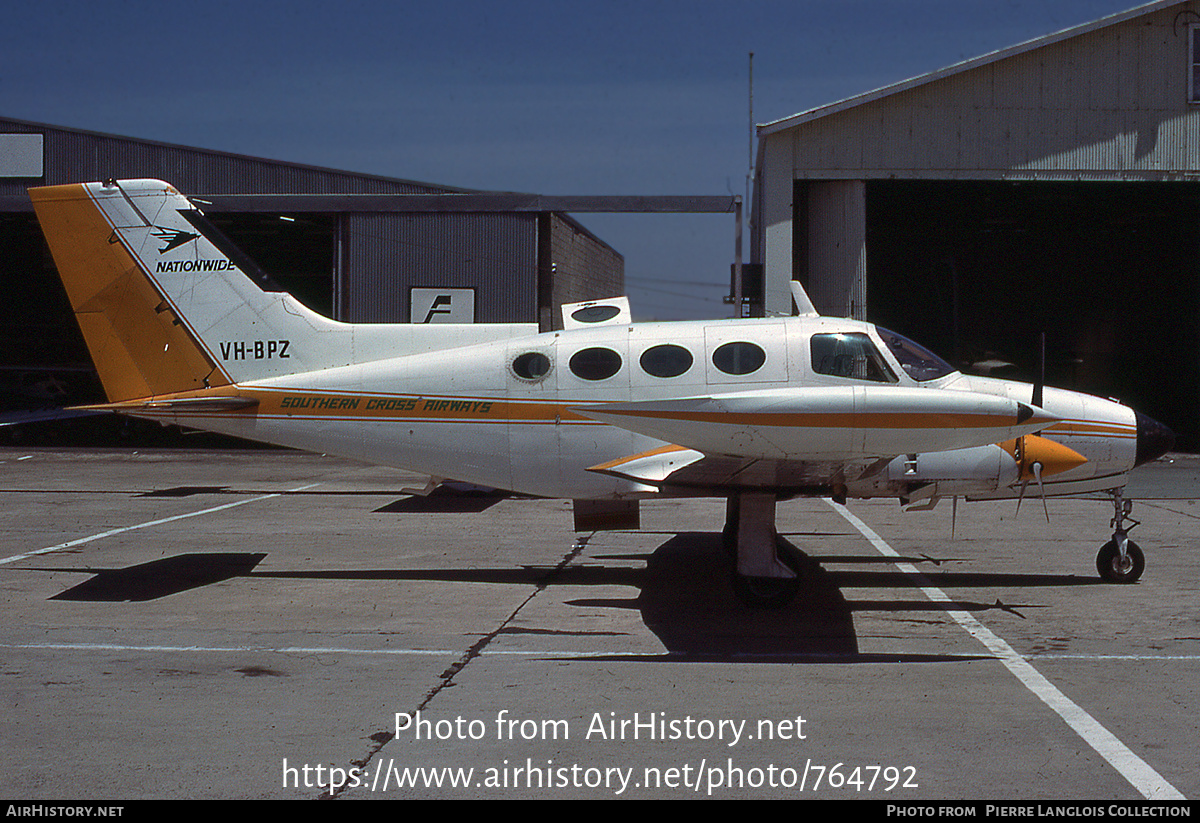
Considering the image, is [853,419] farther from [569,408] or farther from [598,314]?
[598,314]

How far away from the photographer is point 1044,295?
3912 cm

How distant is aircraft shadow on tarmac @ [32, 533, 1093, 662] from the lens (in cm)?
745

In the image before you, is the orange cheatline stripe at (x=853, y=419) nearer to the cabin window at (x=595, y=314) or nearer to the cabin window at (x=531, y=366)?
the cabin window at (x=531, y=366)

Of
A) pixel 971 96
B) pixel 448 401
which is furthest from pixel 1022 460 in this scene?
pixel 971 96

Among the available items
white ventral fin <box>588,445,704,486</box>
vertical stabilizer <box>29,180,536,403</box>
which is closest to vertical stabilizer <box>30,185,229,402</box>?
vertical stabilizer <box>29,180,536,403</box>

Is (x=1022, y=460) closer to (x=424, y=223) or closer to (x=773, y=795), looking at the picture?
(x=773, y=795)

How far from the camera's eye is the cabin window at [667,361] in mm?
9130

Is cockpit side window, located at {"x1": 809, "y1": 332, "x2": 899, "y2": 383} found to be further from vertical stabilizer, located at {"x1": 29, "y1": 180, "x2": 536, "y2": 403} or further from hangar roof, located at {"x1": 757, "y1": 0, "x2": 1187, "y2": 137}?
hangar roof, located at {"x1": 757, "y1": 0, "x2": 1187, "y2": 137}

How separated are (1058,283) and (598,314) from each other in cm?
3350

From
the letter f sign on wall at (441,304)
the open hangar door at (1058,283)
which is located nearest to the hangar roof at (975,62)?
the open hangar door at (1058,283)

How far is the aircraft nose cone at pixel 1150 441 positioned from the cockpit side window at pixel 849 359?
7.75ft

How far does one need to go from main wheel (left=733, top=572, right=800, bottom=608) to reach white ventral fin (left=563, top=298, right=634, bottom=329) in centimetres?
299

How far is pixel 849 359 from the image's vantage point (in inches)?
353

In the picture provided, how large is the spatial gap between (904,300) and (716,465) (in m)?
32.5
